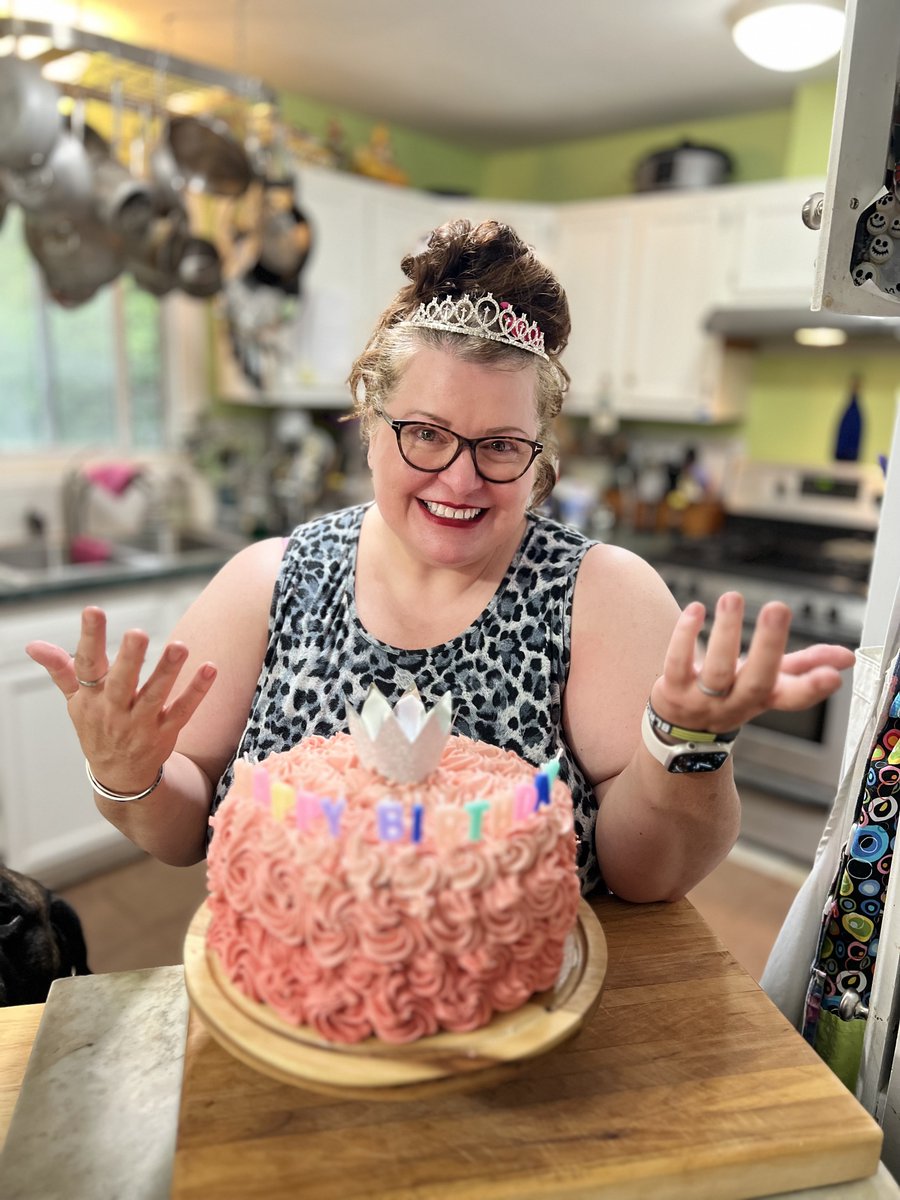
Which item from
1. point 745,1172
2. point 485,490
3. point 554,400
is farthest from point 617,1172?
point 554,400

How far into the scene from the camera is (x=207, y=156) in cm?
256

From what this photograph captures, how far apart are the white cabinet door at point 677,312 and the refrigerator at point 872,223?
2640mm

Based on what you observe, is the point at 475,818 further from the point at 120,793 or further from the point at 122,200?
the point at 122,200

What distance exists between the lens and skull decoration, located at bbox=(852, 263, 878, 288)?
0.83m

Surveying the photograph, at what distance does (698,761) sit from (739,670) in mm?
130

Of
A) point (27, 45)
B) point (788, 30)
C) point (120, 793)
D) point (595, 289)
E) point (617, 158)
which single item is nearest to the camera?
point (120, 793)

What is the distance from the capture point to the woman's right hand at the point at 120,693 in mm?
812

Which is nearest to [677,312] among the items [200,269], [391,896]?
[200,269]

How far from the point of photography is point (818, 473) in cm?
341

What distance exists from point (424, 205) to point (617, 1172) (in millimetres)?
3600

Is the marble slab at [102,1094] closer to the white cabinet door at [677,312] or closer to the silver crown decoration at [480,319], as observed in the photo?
the silver crown decoration at [480,319]

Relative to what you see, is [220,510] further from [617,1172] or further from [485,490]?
[617,1172]

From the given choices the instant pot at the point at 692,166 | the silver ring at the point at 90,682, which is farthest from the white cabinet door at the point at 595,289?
the silver ring at the point at 90,682

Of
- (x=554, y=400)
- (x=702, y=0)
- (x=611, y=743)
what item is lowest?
(x=611, y=743)
